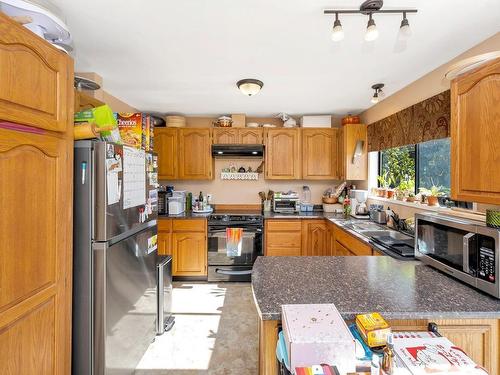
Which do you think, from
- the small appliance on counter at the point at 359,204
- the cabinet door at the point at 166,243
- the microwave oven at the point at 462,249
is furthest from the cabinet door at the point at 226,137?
the microwave oven at the point at 462,249

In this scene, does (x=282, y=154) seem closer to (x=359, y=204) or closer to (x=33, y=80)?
(x=359, y=204)

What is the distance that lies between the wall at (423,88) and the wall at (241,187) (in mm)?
1332

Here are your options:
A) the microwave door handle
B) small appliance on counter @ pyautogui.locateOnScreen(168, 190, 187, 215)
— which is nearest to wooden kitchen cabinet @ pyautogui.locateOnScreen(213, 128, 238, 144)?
small appliance on counter @ pyautogui.locateOnScreen(168, 190, 187, 215)

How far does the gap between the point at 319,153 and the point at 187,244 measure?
2.31 meters

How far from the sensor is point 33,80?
1137mm

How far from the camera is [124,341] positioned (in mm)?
1737

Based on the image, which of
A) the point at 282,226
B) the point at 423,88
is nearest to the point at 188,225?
the point at 282,226

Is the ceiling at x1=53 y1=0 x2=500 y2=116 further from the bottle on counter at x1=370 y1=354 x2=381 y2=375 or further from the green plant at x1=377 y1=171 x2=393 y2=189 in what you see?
the bottle on counter at x1=370 y1=354 x2=381 y2=375

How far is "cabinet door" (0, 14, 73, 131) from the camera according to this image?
1007 millimetres

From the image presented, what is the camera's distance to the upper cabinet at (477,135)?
1.22 meters

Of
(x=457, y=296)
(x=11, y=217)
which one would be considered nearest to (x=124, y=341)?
(x=11, y=217)

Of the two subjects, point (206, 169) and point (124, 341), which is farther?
point (206, 169)

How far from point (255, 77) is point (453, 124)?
5.56ft

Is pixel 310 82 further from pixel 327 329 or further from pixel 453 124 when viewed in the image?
pixel 327 329
